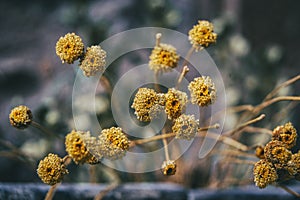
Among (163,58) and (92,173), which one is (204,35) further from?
(92,173)

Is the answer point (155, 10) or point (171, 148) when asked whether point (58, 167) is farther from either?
point (155, 10)

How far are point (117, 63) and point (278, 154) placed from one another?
0.42 metres

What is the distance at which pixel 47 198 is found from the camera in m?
0.61

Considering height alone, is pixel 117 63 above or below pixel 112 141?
above

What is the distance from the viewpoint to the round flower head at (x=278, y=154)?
1.73ft

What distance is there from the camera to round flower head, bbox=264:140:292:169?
53cm

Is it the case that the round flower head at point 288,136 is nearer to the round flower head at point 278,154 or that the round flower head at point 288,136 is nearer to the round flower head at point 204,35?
the round flower head at point 278,154

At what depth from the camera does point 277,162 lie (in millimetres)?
533

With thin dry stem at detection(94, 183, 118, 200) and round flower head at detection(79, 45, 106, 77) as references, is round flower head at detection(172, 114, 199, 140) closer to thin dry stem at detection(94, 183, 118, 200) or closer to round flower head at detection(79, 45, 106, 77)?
round flower head at detection(79, 45, 106, 77)

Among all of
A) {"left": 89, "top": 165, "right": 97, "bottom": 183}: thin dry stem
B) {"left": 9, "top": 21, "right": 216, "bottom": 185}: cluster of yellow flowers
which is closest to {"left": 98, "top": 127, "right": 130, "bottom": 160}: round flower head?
{"left": 9, "top": 21, "right": 216, "bottom": 185}: cluster of yellow flowers

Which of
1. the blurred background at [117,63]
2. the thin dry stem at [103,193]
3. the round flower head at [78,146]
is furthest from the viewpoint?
the blurred background at [117,63]

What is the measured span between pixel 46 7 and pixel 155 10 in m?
0.55

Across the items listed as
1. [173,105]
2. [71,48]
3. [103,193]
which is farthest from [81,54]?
[103,193]

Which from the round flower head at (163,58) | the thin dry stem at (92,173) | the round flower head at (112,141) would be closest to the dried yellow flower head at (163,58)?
the round flower head at (163,58)
